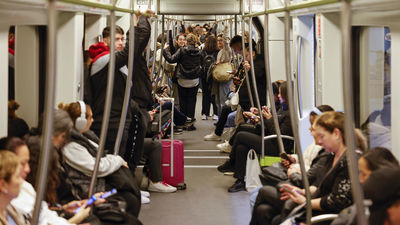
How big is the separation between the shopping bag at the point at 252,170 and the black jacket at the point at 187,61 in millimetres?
3660

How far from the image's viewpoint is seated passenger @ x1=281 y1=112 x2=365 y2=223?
2.34m

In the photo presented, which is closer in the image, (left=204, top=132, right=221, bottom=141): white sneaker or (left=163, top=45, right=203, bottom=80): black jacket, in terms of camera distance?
(left=204, top=132, right=221, bottom=141): white sneaker

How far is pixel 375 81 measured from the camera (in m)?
2.35

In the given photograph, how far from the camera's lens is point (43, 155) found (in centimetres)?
196

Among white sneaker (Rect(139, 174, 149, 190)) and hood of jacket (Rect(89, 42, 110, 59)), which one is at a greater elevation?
hood of jacket (Rect(89, 42, 110, 59))

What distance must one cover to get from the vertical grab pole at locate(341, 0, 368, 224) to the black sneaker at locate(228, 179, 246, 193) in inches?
155

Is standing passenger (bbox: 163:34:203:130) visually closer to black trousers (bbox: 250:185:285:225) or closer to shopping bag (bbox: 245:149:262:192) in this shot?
shopping bag (bbox: 245:149:262:192)

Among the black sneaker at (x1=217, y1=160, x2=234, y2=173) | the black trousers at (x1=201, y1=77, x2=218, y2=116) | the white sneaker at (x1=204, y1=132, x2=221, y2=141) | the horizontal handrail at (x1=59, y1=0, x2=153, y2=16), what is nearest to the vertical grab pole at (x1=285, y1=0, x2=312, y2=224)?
the horizontal handrail at (x1=59, y1=0, x2=153, y2=16)

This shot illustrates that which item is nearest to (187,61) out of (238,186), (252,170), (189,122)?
(189,122)

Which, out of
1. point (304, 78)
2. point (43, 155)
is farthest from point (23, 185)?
point (304, 78)

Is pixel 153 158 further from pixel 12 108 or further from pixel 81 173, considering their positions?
pixel 12 108

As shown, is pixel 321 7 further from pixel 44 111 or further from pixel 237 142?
pixel 237 142

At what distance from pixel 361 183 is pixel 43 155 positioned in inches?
35.3

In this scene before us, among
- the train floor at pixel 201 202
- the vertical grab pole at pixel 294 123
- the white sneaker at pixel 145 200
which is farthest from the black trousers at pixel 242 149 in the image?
the vertical grab pole at pixel 294 123
